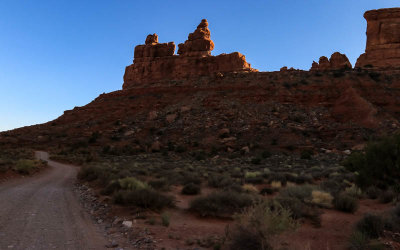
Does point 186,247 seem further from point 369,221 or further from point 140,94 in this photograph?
point 140,94

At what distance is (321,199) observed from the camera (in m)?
8.97

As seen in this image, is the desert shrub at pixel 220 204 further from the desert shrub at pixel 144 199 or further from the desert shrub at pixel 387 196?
the desert shrub at pixel 387 196

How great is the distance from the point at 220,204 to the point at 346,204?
148 inches

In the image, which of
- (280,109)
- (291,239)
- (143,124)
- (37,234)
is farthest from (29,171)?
(280,109)

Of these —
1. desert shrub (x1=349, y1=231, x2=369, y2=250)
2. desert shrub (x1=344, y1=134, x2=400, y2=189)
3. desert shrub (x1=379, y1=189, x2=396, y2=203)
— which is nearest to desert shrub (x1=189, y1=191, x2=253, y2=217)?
desert shrub (x1=349, y1=231, x2=369, y2=250)

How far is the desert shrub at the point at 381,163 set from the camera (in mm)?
8758

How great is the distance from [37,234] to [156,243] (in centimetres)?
245

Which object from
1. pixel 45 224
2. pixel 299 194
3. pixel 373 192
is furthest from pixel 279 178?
pixel 45 224

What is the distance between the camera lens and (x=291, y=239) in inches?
230

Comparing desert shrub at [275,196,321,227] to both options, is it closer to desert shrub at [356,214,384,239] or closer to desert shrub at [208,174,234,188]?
desert shrub at [356,214,384,239]

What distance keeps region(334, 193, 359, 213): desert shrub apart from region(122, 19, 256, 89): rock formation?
46.3 meters

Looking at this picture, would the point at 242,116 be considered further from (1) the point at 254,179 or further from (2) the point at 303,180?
(1) the point at 254,179

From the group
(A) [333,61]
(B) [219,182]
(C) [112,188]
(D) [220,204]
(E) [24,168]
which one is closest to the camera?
(D) [220,204]

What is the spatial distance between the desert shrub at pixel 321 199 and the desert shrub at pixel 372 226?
113 inches
